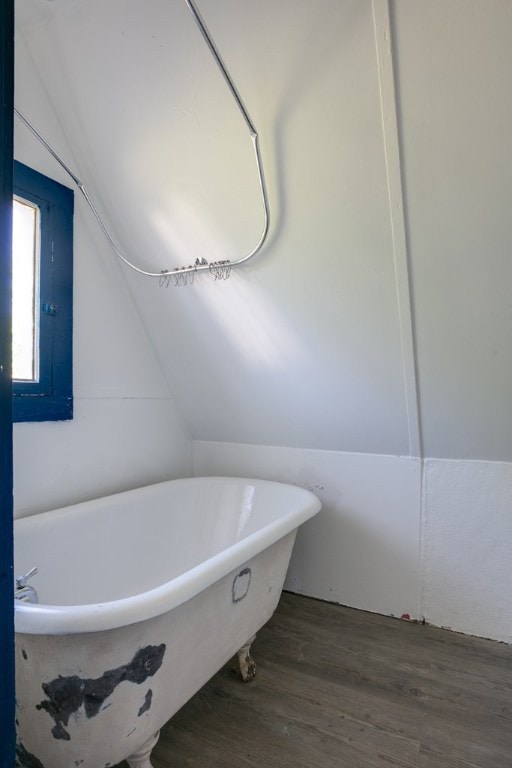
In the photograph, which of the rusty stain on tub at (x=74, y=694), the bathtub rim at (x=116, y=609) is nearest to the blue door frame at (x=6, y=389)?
the bathtub rim at (x=116, y=609)

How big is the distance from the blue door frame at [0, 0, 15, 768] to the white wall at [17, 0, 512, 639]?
39.5 inches

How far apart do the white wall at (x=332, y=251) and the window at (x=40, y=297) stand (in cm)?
13

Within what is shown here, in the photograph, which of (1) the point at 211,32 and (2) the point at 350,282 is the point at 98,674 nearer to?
(2) the point at 350,282

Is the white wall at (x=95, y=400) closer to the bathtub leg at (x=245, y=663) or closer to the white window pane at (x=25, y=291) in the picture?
the white window pane at (x=25, y=291)

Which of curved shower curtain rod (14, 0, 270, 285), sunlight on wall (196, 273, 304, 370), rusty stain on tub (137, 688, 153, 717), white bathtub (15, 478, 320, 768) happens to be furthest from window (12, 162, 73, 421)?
rusty stain on tub (137, 688, 153, 717)

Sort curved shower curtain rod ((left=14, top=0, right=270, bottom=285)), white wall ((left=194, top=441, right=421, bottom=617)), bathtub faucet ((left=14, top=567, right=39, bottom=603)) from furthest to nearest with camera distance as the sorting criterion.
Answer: white wall ((left=194, top=441, right=421, bottom=617)), curved shower curtain rod ((left=14, top=0, right=270, bottom=285)), bathtub faucet ((left=14, top=567, right=39, bottom=603))

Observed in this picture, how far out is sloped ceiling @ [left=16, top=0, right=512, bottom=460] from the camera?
3.92 ft

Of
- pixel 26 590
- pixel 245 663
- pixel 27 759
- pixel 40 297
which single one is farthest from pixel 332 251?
pixel 27 759

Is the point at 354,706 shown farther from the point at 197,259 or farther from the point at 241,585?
the point at 197,259

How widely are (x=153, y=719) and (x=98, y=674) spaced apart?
27 cm

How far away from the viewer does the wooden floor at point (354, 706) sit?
129 centimetres

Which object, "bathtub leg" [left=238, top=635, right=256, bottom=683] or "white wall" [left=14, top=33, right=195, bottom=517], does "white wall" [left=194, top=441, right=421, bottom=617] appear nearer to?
"white wall" [left=14, top=33, right=195, bottom=517]

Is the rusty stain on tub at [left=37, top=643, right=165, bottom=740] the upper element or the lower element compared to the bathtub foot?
upper

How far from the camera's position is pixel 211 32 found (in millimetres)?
1292
